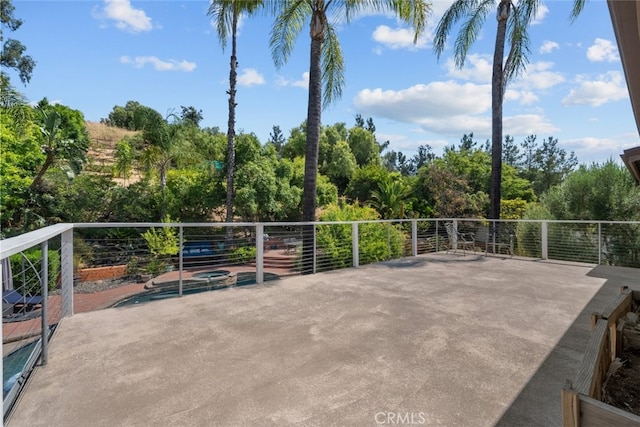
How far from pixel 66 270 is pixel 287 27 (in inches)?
267

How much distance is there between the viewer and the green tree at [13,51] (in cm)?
1473

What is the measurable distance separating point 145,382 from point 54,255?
7.79 m

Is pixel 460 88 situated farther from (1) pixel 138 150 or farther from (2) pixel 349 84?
(1) pixel 138 150

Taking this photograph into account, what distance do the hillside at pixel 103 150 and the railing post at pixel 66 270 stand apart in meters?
12.9

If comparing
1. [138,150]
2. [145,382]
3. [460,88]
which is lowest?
[145,382]

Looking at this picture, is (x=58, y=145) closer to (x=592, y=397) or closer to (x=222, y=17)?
(x=222, y=17)

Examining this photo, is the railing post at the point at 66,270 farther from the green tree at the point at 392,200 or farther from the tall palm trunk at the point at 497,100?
the green tree at the point at 392,200

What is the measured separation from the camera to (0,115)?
9.84 meters

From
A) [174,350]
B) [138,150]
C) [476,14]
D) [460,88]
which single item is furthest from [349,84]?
[138,150]

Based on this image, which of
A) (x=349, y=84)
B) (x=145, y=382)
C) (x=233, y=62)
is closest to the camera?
(x=145, y=382)

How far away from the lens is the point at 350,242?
26.0ft

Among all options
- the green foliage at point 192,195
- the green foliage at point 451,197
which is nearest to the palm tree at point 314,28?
the green foliage at point 192,195

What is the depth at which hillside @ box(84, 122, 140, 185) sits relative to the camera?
15.1 meters

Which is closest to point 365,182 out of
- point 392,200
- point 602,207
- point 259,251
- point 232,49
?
point 392,200
